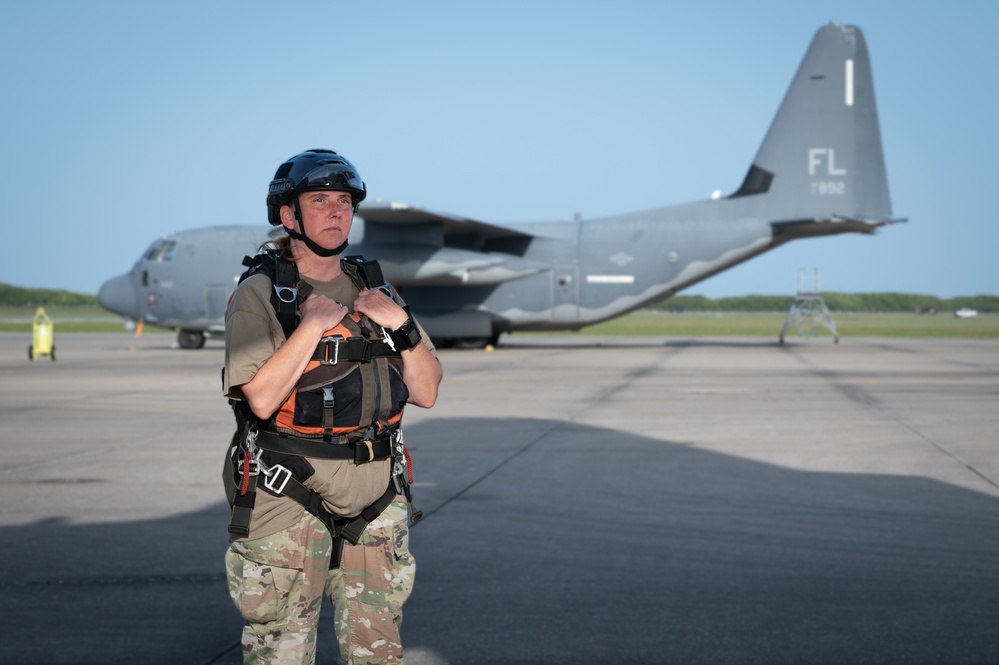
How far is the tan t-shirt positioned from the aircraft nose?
3113cm

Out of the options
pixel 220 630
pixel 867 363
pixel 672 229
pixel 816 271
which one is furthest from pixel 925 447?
Answer: pixel 816 271

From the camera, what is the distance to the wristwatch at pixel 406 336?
3.38m

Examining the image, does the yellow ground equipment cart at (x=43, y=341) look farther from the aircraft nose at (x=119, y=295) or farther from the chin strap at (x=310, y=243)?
the chin strap at (x=310, y=243)

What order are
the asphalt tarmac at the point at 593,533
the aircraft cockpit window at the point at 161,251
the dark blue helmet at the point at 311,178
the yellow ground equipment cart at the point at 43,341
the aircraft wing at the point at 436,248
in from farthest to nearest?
the aircraft cockpit window at the point at 161,251
the aircraft wing at the point at 436,248
the yellow ground equipment cart at the point at 43,341
the asphalt tarmac at the point at 593,533
the dark blue helmet at the point at 311,178

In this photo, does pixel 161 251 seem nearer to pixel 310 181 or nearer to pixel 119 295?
pixel 119 295

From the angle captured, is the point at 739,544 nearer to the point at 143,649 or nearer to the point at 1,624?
the point at 143,649

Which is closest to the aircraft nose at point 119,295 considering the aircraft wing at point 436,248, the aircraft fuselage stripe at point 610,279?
the aircraft wing at point 436,248

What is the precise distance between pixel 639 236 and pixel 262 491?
28229 mm

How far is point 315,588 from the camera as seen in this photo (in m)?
3.36

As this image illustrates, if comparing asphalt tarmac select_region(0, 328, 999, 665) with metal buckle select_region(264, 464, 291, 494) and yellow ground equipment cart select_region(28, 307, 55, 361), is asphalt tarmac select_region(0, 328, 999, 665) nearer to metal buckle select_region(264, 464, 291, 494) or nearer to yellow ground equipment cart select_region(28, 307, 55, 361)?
metal buckle select_region(264, 464, 291, 494)

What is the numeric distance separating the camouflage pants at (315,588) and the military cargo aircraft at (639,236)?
25820mm

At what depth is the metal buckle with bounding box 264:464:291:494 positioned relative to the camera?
329 centimetres

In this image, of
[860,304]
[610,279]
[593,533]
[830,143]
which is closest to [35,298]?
[860,304]

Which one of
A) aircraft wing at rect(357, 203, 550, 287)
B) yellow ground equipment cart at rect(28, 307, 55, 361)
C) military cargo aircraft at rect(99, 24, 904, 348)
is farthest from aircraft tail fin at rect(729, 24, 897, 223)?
yellow ground equipment cart at rect(28, 307, 55, 361)
